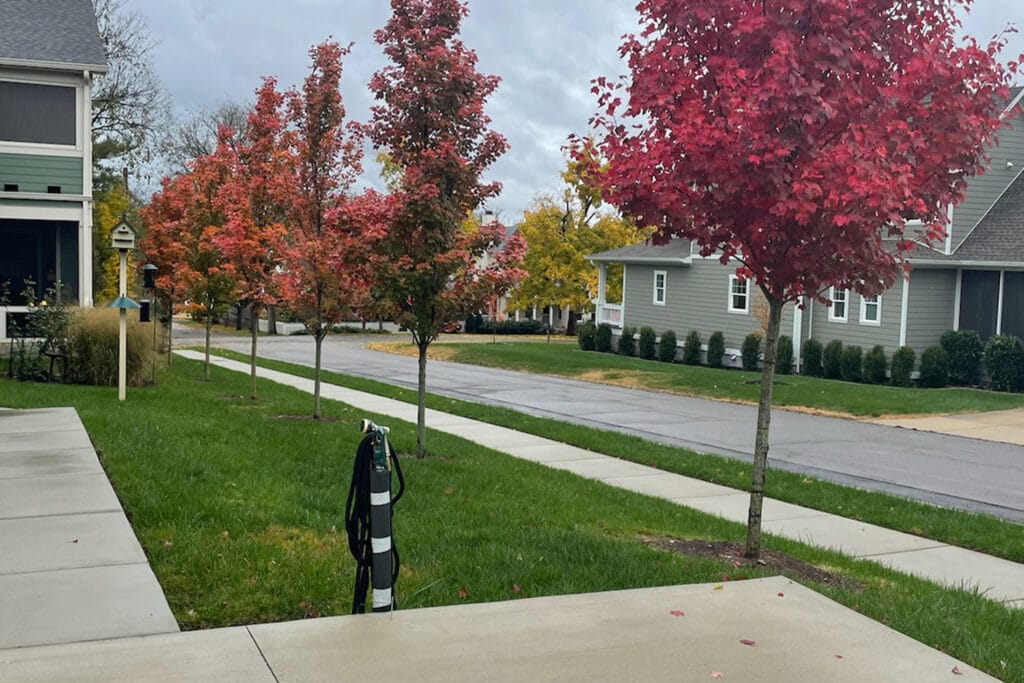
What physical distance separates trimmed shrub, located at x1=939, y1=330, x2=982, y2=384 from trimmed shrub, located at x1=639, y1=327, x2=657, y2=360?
467 inches

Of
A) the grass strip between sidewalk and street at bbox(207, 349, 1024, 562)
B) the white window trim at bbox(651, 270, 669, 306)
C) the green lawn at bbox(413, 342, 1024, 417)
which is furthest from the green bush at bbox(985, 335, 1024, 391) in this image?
the white window trim at bbox(651, 270, 669, 306)

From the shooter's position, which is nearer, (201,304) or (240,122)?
(201,304)

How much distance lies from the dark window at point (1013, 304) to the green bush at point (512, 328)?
120ft

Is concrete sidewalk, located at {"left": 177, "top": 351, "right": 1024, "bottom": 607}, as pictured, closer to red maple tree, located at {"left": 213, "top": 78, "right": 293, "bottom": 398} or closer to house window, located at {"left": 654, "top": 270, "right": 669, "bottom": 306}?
red maple tree, located at {"left": 213, "top": 78, "right": 293, "bottom": 398}

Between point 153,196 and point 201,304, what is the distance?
13.7ft

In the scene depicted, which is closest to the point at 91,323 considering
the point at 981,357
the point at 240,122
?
the point at 981,357

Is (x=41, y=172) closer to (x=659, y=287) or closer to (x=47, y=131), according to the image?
(x=47, y=131)

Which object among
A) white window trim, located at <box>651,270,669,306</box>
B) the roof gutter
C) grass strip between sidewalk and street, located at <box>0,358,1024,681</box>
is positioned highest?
the roof gutter

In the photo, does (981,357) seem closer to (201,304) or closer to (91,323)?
(201,304)

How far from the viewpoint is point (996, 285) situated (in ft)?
80.9

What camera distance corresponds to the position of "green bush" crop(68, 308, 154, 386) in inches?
625

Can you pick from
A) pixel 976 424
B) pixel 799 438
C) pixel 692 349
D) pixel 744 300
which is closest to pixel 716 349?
pixel 692 349

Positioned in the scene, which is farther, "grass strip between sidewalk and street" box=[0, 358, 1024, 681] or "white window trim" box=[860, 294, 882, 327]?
"white window trim" box=[860, 294, 882, 327]

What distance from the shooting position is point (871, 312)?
26844mm
